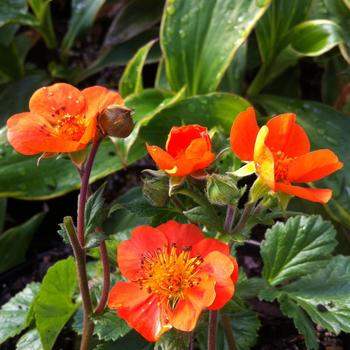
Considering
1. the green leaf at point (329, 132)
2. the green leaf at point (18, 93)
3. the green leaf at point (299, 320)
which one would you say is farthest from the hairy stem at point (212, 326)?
the green leaf at point (18, 93)

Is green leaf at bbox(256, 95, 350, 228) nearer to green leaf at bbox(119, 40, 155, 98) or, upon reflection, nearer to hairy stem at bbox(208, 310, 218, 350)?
green leaf at bbox(119, 40, 155, 98)

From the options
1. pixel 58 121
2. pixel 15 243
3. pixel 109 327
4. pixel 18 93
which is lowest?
pixel 15 243

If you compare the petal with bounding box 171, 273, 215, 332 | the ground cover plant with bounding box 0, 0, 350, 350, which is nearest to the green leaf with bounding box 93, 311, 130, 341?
the ground cover plant with bounding box 0, 0, 350, 350

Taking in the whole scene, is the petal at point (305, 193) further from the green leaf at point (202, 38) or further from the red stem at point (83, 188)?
the green leaf at point (202, 38)

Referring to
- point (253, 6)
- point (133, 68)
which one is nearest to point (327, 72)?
point (253, 6)

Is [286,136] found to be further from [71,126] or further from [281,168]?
[71,126]

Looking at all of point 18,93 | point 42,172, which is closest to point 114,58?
point 18,93
